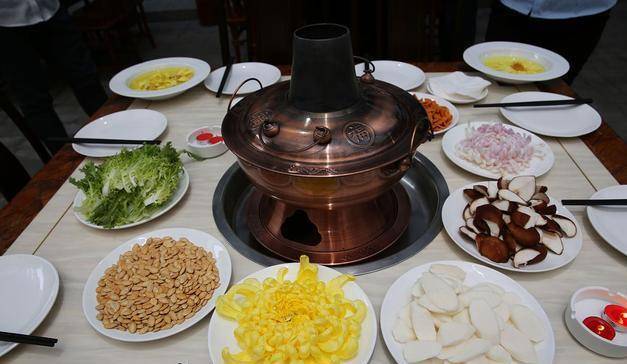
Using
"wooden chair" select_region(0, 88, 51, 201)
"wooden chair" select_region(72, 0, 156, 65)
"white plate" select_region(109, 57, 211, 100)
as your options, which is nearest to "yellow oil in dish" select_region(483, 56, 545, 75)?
"white plate" select_region(109, 57, 211, 100)

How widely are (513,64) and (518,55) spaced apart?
142 millimetres

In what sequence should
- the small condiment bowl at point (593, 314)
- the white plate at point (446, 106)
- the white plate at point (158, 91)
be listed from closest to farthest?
the small condiment bowl at point (593, 314), the white plate at point (446, 106), the white plate at point (158, 91)

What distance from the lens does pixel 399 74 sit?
282 centimetres

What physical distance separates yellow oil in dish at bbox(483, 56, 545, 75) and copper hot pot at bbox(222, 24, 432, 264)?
143 cm

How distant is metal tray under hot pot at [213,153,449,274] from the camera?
5.09 feet

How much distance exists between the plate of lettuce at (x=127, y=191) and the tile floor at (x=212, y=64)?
3.21 metres

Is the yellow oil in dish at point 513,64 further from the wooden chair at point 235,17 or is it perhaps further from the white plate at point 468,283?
the wooden chair at point 235,17

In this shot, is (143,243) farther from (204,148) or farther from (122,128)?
(122,128)

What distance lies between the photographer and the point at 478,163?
76.0 inches

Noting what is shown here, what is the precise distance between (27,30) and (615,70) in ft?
25.5

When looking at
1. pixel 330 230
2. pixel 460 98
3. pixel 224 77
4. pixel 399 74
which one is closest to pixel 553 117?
pixel 460 98

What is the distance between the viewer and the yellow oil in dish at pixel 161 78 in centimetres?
275

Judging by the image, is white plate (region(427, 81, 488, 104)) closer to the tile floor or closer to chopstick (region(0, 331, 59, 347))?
chopstick (region(0, 331, 59, 347))

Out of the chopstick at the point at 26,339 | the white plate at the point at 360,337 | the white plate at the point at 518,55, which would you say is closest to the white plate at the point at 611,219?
the white plate at the point at 360,337
